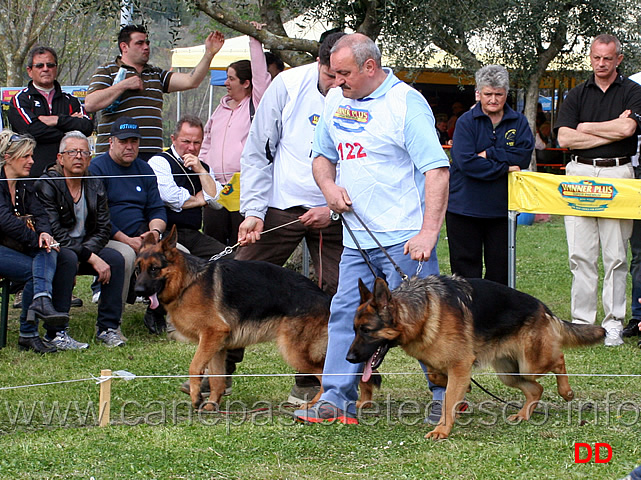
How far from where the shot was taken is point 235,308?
5488mm

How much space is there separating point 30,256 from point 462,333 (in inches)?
160

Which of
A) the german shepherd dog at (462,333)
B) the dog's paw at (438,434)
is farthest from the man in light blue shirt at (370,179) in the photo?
the dog's paw at (438,434)

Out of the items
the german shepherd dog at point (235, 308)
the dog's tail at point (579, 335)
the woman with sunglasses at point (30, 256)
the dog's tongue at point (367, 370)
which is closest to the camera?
the dog's tongue at point (367, 370)

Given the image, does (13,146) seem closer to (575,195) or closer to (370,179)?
(370,179)

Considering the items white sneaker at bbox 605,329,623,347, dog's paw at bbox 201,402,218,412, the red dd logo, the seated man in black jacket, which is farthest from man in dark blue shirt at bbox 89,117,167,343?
the red dd logo

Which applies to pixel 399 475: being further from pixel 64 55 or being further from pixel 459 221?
pixel 64 55

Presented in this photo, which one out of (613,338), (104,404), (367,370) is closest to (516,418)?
(367,370)

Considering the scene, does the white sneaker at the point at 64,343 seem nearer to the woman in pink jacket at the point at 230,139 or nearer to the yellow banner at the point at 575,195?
the woman in pink jacket at the point at 230,139

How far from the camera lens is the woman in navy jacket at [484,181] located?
7.28 m

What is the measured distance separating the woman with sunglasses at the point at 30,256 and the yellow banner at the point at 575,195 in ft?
13.2

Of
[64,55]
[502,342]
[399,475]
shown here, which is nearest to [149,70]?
[502,342]

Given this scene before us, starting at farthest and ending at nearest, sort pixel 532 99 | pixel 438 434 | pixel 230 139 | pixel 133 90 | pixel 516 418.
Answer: pixel 532 99 → pixel 230 139 → pixel 133 90 → pixel 516 418 → pixel 438 434

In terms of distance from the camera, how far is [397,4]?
379 inches

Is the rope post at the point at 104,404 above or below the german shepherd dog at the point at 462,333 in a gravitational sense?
below
